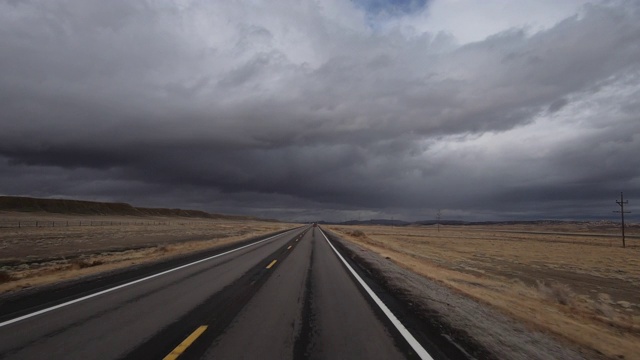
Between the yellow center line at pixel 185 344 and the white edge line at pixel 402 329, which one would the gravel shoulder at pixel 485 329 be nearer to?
the white edge line at pixel 402 329

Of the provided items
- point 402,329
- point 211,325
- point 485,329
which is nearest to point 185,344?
point 211,325

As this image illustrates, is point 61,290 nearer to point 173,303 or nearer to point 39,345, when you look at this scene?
point 173,303

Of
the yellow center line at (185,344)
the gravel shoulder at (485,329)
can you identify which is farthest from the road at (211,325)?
the gravel shoulder at (485,329)

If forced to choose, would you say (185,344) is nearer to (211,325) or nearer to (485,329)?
(211,325)

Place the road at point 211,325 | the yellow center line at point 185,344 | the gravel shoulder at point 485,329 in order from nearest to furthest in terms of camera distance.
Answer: the yellow center line at point 185,344, the road at point 211,325, the gravel shoulder at point 485,329

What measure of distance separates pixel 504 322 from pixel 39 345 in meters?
7.90

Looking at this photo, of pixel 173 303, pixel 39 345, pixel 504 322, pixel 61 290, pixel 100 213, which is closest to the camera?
pixel 39 345

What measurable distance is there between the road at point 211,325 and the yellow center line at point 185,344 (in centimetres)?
1

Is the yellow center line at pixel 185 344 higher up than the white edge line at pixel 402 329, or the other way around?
the yellow center line at pixel 185 344

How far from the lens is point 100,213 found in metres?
194

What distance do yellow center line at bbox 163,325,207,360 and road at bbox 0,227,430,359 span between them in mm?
13

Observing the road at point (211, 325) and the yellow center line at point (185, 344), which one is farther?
the road at point (211, 325)

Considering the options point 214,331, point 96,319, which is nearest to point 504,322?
point 214,331

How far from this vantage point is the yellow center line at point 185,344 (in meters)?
5.49
